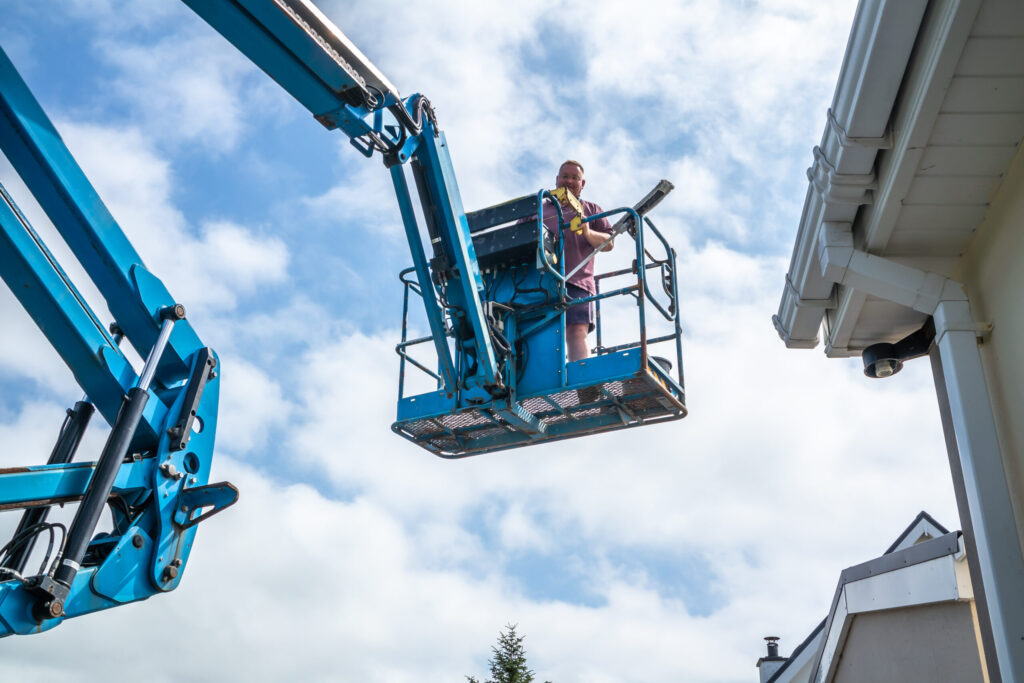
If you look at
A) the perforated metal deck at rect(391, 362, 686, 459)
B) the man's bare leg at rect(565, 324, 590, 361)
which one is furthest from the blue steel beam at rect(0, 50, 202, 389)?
the man's bare leg at rect(565, 324, 590, 361)

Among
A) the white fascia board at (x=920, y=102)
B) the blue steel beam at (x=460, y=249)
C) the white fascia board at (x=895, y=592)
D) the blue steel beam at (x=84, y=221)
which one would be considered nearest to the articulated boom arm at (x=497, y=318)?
the blue steel beam at (x=460, y=249)

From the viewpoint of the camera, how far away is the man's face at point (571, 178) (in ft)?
28.3

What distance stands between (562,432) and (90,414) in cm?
386

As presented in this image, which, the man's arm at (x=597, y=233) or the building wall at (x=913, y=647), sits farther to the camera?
the man's arm at (x=597, y=233)

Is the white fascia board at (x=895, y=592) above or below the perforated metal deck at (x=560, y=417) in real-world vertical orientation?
below

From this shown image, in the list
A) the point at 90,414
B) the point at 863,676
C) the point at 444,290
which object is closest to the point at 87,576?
the point at 90,414

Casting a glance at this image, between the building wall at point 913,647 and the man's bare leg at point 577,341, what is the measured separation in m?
3.07

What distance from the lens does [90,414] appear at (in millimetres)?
5094

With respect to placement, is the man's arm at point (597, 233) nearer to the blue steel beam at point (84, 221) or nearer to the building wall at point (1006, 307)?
the building wall at point (1006, 307)

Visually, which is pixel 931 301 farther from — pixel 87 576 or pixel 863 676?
pixel 87 576

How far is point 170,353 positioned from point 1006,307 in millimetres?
4551

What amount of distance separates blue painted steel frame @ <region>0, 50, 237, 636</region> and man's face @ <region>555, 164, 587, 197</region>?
439cm

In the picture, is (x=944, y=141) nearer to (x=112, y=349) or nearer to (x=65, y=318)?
(x=112, y=349)

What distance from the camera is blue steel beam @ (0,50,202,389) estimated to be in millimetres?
4879
